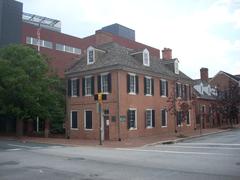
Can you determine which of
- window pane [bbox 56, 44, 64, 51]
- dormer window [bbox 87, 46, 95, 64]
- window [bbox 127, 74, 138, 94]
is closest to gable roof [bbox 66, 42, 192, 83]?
dormer window [bbox 87, 46, 95, 64]

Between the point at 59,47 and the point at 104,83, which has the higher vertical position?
the point at 59,47

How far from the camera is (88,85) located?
97.4ft

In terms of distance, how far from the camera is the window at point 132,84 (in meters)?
28.0

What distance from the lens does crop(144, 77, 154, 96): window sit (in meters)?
30.1

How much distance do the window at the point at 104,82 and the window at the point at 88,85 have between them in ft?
3.05

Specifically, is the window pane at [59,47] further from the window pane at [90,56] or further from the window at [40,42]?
the window pane at [90,56]

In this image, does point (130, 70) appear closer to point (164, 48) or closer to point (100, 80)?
point (100, 80)

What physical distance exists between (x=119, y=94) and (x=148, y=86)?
479cm

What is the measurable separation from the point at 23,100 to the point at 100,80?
746 centimetres

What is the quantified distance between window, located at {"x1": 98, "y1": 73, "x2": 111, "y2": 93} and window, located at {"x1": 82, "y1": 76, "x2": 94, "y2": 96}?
93 cm

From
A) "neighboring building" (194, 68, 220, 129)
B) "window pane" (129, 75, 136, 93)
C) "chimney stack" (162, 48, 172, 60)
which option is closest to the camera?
"window pane" (129, 75, 136, 93)

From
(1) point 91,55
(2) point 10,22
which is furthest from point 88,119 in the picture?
(2) point 10,22

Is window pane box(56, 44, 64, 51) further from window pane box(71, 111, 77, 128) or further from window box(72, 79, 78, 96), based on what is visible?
window pane box(71, 111, 77, 128)

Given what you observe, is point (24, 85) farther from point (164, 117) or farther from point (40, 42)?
point (40, 42)
